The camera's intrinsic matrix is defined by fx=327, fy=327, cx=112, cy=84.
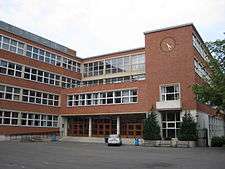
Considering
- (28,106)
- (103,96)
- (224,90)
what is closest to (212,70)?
(224,90)

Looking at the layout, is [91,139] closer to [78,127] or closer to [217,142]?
[78,127]

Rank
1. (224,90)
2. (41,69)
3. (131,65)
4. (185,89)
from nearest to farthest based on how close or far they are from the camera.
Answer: (224,90), (185,89), (41,69), (131,65)

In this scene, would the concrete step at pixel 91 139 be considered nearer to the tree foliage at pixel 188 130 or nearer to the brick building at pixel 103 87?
the brick building at pixel 103 87

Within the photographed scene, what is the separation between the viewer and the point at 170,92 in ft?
121

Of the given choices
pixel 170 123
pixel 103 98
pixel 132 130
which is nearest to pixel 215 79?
pixel 170 123

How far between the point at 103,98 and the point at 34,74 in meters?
9.95

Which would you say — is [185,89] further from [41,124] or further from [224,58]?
[41,124]

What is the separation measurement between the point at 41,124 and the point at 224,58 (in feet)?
84.8

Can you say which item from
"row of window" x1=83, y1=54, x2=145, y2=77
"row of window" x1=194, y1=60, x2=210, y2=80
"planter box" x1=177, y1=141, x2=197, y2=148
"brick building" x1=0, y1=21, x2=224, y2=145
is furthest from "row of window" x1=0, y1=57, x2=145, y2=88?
"planter box" x1=177, y1=141, x2=197, y2=148

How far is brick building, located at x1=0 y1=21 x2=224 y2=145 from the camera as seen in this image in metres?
36.6

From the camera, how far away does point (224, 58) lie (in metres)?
29.4

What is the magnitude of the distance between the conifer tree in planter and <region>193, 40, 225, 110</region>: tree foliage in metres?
7.53

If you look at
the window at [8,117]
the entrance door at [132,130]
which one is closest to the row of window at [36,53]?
the window at [8,117]

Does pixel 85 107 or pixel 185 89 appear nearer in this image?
pixel 185 89
